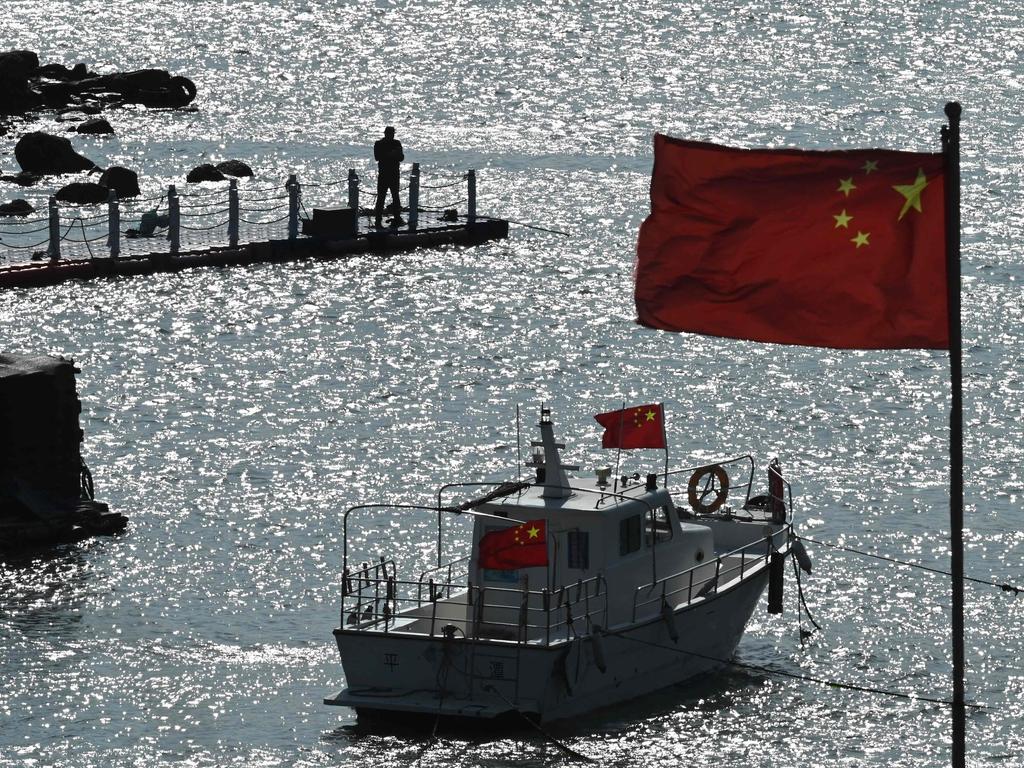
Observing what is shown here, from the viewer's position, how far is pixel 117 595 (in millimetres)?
33438

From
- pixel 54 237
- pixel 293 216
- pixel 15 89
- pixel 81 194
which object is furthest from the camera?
pixel 15 89

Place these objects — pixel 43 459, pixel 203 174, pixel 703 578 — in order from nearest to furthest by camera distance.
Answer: pixel 703 578
pixel 43 459
pixel 203 174

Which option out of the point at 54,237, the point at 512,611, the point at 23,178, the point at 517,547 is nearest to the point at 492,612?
the point at 512,611

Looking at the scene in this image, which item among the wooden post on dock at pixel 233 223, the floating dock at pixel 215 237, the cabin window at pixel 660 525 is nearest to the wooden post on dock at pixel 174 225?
the floating dock at pixel 215 237

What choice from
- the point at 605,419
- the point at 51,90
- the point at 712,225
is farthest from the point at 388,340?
the point at 51,90

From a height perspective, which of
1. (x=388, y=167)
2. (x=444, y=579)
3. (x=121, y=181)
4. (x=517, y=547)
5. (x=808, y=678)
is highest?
(x=121, y=181)

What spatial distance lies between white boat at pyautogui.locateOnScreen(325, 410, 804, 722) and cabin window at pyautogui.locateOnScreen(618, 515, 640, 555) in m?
0.03

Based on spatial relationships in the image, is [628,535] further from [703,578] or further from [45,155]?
[45,155]

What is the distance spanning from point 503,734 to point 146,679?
5567mm

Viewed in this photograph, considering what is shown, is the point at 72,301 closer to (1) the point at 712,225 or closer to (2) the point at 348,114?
(1) the point at 712,225

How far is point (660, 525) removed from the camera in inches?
1192

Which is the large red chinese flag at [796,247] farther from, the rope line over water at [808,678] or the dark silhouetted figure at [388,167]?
the dark silhouetted figure at [388,167]

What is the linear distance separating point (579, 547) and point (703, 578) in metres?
2.81

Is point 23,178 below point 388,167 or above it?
above
